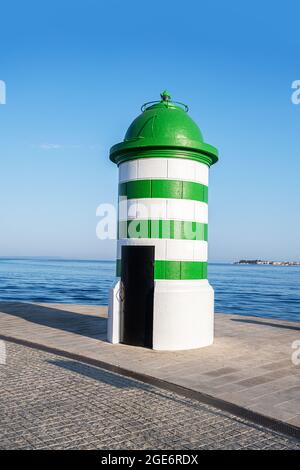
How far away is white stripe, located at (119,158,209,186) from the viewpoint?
9109 millimetres

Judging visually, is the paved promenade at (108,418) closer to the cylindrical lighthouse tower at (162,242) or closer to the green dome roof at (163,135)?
the cylindrical lighthouse tower at (162,242)

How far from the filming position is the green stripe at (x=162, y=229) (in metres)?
9.09

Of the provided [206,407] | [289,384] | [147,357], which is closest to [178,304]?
[147,357]

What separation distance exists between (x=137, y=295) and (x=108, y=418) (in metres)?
4.34

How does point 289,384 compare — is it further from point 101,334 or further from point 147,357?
point 101,334

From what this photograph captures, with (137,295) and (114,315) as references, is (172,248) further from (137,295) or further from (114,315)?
(114,315)

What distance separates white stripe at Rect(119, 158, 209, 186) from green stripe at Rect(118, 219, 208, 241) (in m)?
0.93

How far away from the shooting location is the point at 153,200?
30.0 feet

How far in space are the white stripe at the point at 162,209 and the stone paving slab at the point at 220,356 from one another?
274 centimetres

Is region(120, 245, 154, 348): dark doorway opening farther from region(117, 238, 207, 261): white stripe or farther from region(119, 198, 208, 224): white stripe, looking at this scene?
region(119, 198, 208, 224): white stripe

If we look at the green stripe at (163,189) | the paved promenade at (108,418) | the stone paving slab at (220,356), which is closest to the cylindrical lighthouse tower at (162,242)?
the green stripe at (163,189)

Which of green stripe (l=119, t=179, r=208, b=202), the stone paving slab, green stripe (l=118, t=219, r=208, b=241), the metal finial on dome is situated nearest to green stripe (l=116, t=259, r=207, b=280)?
green stripe (l=118, t=219, r=208, b=241)

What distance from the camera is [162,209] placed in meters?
9.11

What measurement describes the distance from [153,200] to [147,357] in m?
3.19
